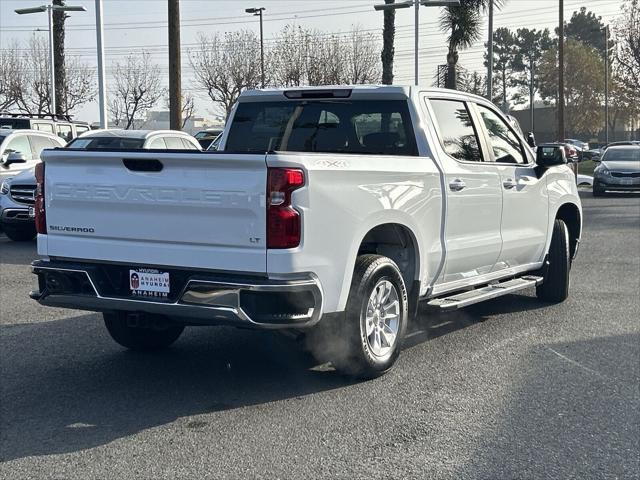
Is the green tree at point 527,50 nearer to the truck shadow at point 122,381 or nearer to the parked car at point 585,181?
the parked car at point 585,181

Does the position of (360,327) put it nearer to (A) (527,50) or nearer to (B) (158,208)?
(B) (158,208)

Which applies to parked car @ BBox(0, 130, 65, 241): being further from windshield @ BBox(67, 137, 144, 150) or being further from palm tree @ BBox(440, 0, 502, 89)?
palm tree @ BBox(440, 0, 502, 89)

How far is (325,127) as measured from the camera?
719 centimetres

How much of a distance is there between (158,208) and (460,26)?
91.9ft

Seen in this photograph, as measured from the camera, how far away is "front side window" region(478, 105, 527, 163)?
7.82m

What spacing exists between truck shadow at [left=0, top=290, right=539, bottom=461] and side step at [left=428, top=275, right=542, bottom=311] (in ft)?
1.81

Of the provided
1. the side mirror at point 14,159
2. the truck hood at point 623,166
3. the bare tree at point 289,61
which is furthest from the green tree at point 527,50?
the side mirror at point 14,159

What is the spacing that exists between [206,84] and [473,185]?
5112 cm

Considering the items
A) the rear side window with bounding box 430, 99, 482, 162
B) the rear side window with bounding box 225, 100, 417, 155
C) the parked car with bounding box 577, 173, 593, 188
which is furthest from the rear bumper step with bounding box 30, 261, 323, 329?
the parked car with bounding box 577, 173, 593, 188

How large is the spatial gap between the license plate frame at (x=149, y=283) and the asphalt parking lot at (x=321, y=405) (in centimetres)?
71

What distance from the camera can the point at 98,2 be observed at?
22.2m

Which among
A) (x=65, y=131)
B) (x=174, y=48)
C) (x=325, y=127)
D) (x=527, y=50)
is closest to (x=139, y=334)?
(x=325, y=127)

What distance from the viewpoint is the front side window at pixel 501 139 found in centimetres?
782

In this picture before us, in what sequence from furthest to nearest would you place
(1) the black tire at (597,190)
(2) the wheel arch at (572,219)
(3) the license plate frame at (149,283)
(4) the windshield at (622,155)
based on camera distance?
1. (4) the windshield at (622,155)
2. (1) the black tire at (597,190)
3. (2) the wheel arch at (572,219)
4. (3) the license plate frame at (149,283)
